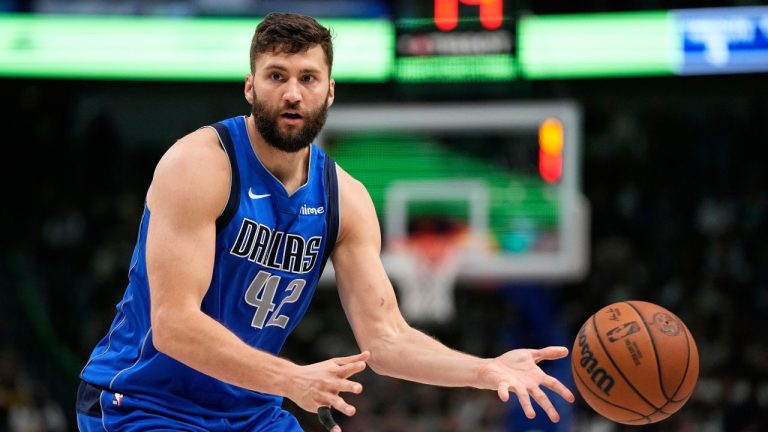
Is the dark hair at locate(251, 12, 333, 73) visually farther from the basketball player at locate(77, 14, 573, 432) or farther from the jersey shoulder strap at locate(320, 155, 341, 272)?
the jersey shoulder strap at locate(320, 155, 341, 272)

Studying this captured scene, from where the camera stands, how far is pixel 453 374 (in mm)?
4527

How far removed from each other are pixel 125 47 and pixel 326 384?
10500 mm

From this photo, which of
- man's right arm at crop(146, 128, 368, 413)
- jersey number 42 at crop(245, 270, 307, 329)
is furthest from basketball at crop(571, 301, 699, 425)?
man's right arm at crop(146, 128, 368, 413)

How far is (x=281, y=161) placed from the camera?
4707 millimetres

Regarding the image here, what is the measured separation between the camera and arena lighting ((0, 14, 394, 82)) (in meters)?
13.4

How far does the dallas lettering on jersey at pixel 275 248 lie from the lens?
4512 millimetres

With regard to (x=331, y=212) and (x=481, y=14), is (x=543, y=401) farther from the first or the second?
(x=481, y=14)

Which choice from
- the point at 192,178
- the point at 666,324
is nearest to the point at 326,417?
the point at 192,178

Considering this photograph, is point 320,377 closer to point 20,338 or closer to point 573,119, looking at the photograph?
point 573,119

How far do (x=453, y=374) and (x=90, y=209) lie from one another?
14348 mm

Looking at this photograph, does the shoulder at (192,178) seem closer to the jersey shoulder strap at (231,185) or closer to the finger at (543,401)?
the jersey shoulder strap at (231,185)

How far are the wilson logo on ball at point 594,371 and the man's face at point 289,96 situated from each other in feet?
4.89

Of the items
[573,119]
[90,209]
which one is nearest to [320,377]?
[573,119]

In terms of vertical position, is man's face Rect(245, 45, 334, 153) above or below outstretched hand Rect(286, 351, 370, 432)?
above
